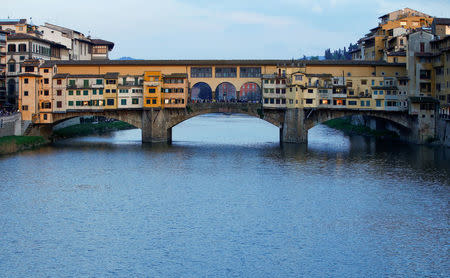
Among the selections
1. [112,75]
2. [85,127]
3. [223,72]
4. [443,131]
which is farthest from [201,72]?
[443,131]

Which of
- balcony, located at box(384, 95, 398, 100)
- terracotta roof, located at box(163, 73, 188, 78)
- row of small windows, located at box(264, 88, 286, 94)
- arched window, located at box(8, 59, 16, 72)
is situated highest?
arched window, located at box(8, 59, 16, 72)

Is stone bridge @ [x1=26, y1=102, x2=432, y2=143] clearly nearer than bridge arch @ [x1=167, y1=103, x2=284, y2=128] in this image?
Yes

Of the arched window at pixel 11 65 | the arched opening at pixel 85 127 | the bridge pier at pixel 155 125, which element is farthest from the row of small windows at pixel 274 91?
the arched window at pixel 11 65

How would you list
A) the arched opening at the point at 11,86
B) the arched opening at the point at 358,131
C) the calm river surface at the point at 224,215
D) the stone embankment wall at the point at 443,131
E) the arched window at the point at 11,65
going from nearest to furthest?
1. the calm river surface at the point at 224,215
2. the stone embankment wall at the point at 443,131
3. the arched opening at the point at 358,131
4. the arched window at the point at 11,65
5. the arched opening at the point at 11,86

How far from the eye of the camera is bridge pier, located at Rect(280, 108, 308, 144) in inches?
2672

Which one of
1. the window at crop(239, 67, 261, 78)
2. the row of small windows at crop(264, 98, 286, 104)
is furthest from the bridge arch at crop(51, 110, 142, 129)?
the row of small windows at crop(264, 98, 286, 104)

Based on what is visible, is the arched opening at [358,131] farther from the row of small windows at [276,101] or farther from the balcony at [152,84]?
the balcony at [152,84]

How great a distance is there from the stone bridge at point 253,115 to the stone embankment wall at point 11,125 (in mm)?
1513

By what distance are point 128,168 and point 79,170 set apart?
3.97m

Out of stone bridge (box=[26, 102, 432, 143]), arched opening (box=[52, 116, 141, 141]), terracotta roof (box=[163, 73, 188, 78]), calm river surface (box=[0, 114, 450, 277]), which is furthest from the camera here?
arched opening (box=[52, 116, 141, 141])

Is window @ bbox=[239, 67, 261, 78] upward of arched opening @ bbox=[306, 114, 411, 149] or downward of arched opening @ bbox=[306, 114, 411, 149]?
upward

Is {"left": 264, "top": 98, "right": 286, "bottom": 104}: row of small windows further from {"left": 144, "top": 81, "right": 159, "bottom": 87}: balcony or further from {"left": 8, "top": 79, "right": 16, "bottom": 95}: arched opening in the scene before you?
{"left": 8, "top": 79, "right": 16, "bottom": 95}: arched opening

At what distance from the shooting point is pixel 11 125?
64188 millimetres

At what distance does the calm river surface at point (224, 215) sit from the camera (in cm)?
2580
